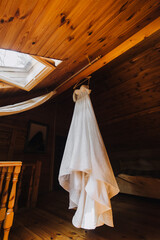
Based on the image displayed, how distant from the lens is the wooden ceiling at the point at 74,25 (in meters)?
0.82

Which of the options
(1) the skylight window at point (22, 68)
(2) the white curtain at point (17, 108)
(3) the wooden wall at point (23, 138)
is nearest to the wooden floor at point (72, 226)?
(3) the wooden wall at point (23, 138)

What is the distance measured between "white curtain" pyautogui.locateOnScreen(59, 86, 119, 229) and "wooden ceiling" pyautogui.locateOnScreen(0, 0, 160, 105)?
74cm

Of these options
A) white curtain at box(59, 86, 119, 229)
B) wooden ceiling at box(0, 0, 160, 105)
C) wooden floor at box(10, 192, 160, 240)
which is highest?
wooden ceiling at box(0, 0, 160, 105)

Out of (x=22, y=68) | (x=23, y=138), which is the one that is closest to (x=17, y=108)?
(x=22, y=68)

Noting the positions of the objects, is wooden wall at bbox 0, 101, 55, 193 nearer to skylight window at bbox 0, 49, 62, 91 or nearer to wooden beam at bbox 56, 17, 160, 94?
skylight window at bbox 0, 49, 62, 91

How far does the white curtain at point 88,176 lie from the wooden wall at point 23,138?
6.07 feet

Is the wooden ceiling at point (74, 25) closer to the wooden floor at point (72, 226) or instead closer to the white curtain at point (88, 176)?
the white curtain at point (88, 176)

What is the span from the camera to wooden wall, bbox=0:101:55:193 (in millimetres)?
2492

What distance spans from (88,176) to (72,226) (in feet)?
2.68

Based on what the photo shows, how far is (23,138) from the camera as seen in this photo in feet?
9.08

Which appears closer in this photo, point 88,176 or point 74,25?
point 74,25

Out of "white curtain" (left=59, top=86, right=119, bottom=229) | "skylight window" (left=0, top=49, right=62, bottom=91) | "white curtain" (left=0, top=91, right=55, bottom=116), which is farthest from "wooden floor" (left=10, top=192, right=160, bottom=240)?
"skylight window" (left=0, top=49, right=62, bottom=91)

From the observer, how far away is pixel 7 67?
1.56m

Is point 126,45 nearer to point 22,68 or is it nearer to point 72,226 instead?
point 22,68
